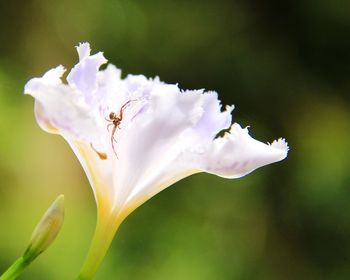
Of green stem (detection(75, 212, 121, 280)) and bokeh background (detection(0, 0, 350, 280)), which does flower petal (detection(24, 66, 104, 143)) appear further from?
bokeh background (detection(0, 0, 350, 280))

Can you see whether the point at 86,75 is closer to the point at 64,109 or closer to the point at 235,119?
the point at 64,109

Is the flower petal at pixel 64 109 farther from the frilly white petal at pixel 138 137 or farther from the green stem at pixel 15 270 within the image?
the green stem at pixel 15 270

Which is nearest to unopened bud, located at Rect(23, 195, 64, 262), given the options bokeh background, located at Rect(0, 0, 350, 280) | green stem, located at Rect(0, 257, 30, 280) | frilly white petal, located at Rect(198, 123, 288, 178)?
green stem, located at Rect(0, 257, 30, 280)

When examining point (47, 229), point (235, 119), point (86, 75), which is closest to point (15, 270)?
point (47, 229)

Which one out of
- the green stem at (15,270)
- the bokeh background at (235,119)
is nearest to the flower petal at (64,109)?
the green stem at (15,270)

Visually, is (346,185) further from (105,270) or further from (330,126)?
(105,270)

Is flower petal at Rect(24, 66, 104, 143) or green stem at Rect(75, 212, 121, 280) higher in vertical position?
flower petal at Rect(24, 66, 104, 143)
